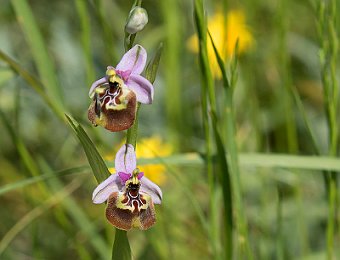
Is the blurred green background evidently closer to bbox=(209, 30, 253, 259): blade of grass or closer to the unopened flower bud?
bbox=(209, 30, 253, 259): blade of grass

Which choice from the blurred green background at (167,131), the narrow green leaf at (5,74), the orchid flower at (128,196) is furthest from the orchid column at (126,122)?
the narrow green leaf at (5,74)

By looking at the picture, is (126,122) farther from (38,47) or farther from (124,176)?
(38,47)

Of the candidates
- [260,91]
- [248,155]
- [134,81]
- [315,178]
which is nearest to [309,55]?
[260,91]

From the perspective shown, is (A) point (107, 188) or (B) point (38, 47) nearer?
(A) point (107, 188)

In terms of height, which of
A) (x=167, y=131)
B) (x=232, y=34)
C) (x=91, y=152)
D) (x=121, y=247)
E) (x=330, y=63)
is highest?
(x=232, y=34)

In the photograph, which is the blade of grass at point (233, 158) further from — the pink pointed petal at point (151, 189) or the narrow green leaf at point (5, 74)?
the narrow green leaf at point (5, 74)

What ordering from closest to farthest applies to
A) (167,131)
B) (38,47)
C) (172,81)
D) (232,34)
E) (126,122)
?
(126,122) → (38,47) → (172,81) → (167,131) → (232,34)

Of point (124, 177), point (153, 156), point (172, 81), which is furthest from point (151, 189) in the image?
point (172, 81)
